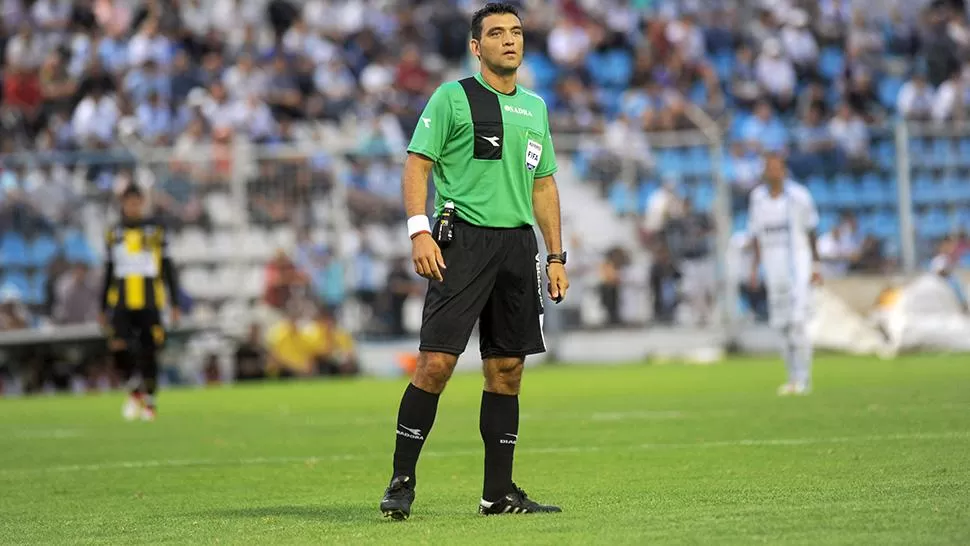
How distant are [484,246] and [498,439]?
3.01 ft

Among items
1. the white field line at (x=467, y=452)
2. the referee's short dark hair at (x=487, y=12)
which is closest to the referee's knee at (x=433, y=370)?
the referee's short dark hair at (x=487, y=12)

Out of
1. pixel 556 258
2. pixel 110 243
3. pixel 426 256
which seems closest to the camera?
pixel 426 256

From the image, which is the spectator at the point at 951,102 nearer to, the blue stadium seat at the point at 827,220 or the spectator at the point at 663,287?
the blue stadium seat at the point at 827,220

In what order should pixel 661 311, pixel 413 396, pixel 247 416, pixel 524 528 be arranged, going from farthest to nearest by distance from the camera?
pixel 661 311 < pixel 247 416 < pixel 413 396 < pixel 524 528

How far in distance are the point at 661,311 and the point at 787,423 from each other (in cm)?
1464

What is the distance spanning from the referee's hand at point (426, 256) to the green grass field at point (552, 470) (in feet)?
3.71

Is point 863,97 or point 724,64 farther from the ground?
point 724,64

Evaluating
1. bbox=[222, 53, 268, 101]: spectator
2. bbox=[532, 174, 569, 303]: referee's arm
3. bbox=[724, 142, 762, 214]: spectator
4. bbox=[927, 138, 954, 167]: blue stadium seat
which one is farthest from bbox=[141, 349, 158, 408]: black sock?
bbox=[927, 138, 954, 167]: blue stadium seat

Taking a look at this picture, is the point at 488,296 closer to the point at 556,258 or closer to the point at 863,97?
the point at 556,258

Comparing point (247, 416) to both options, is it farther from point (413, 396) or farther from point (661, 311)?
point (661, 311)

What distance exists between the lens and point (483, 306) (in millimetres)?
7883

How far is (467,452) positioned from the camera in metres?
12.0

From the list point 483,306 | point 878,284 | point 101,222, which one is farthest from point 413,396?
point 878,284

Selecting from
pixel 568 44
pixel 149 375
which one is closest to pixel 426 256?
pixel 149 375
